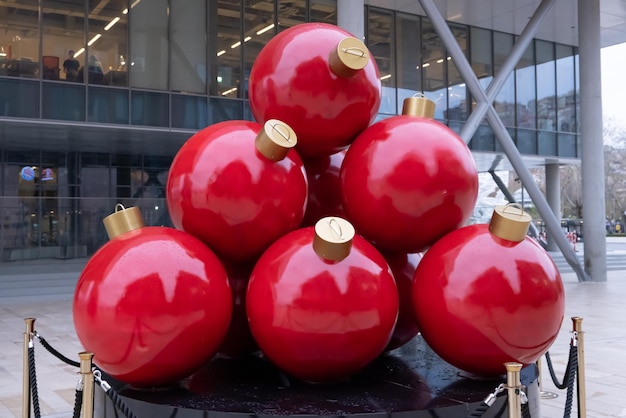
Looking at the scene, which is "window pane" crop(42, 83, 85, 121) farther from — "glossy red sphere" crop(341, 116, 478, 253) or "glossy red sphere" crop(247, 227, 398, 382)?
"glossy red sphere" crop(247, 227, 398, 382)

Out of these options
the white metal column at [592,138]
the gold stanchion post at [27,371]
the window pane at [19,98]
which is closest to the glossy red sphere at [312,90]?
the gold stanchion post at [27,371]

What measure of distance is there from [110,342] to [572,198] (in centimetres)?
7872

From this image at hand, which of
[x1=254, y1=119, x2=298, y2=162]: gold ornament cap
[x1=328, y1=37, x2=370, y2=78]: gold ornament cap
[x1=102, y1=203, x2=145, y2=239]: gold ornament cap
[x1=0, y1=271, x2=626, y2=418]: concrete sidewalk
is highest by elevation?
[x1=328, y1=37, x2=370, y2=78]: gold ornament cap

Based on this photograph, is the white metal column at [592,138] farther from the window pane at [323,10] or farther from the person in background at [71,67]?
the person in background at [71,67]

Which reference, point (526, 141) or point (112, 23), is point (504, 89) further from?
point (112, 23)

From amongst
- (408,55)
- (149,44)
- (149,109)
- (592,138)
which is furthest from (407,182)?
(408,55)

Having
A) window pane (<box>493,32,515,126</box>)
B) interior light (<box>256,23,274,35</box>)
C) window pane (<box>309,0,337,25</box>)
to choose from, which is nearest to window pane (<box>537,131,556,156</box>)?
window pane (<box>493,32,515,126</box>)

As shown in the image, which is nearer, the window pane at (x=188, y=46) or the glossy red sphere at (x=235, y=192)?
the glossy red sphere at (x=235, y=192)

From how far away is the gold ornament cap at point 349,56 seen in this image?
142 inches

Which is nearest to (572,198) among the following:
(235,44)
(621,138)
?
(621,138)

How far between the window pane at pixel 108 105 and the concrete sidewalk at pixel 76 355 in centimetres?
512

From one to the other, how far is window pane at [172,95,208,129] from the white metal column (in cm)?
1087

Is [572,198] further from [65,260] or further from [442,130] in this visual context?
[442,130]

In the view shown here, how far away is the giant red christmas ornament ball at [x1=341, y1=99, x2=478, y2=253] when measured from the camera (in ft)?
11.8
